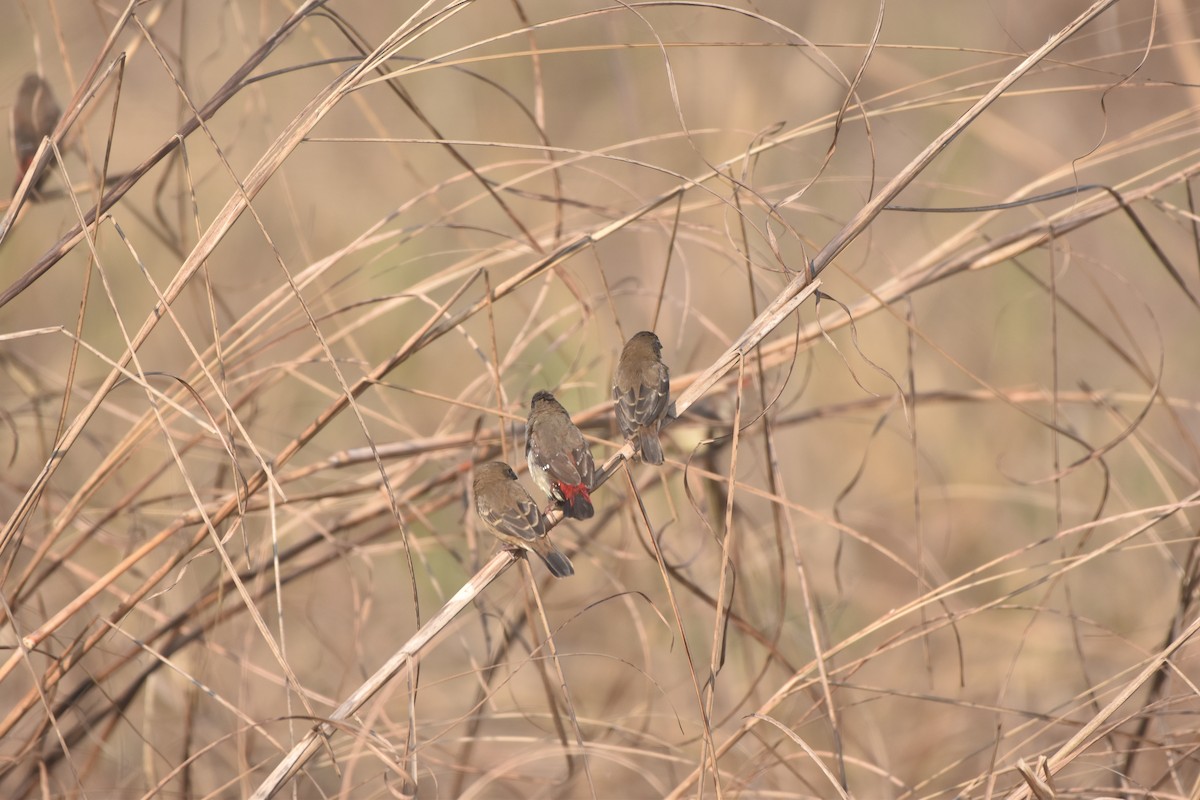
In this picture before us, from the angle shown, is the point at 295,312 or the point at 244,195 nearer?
the point at 244,195

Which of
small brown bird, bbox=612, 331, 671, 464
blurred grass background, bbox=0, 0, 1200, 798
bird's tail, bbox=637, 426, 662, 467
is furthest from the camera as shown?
blurred grass background, bbox=0, 0, 1200, 798

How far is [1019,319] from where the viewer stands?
23.6 ft

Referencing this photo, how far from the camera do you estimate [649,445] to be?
9.29ft

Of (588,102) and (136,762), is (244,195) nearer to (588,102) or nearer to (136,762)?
(136,762)

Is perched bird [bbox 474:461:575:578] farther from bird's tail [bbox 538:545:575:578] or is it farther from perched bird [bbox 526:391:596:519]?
perched bird [bbox 526:391:596:519]

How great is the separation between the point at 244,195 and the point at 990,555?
5389 millimetres

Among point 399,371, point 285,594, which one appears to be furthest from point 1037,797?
point 399,371

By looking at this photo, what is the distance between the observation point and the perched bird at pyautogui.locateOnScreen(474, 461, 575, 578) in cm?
281

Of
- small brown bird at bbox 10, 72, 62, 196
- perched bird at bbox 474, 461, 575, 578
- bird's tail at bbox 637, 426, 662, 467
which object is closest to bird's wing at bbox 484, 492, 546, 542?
perched bird at bbox 474, 461, 575, 578

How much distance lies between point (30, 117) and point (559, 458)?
2.17 metres

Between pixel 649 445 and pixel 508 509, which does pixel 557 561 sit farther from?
pixel 649 445

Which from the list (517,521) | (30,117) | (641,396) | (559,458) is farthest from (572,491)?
(30,117)

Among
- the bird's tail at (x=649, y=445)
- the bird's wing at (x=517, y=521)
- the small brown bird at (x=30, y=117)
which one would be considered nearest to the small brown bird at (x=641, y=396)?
the bird's tail at (x=649, y=445)

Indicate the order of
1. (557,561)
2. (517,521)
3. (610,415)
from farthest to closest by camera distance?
(610,415) < (557,561) < (517,521)
